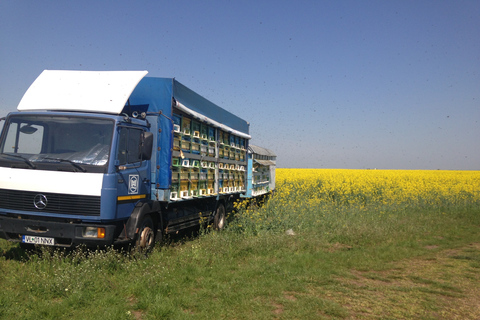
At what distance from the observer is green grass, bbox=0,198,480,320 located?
16.0ft

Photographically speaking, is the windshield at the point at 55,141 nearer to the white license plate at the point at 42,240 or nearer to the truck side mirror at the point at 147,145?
the truck side mirror at the point at 147,145

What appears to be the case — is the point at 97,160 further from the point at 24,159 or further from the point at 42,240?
the point at 42,240

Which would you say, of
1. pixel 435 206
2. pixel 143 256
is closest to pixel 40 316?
pixel 143 256

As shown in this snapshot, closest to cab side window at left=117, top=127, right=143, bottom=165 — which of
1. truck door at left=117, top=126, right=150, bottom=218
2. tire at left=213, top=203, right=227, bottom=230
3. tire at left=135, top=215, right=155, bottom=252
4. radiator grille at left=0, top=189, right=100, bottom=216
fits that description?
truck door at left=117, top=126, right=150, bottom=218

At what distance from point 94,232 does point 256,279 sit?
2714 millimetres

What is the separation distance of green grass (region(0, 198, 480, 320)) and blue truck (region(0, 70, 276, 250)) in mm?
513

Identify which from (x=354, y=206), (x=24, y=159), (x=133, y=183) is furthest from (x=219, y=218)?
(x=24, y=159)

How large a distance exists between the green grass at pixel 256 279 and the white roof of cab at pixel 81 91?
253 cm

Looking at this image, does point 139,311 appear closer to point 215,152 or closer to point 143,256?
point 143,256

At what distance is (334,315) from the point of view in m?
4.82

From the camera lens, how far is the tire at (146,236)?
6.85 m

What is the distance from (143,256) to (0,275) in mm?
2152

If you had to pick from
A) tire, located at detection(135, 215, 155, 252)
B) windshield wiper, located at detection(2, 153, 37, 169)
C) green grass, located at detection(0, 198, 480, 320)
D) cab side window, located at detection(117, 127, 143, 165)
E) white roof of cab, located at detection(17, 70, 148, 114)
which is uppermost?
white roof of cab, located at detection(17, 70, 148, 114)

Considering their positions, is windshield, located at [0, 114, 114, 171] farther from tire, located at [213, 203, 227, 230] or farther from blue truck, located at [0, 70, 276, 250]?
tire, located at [213, 203, 227, 230]
